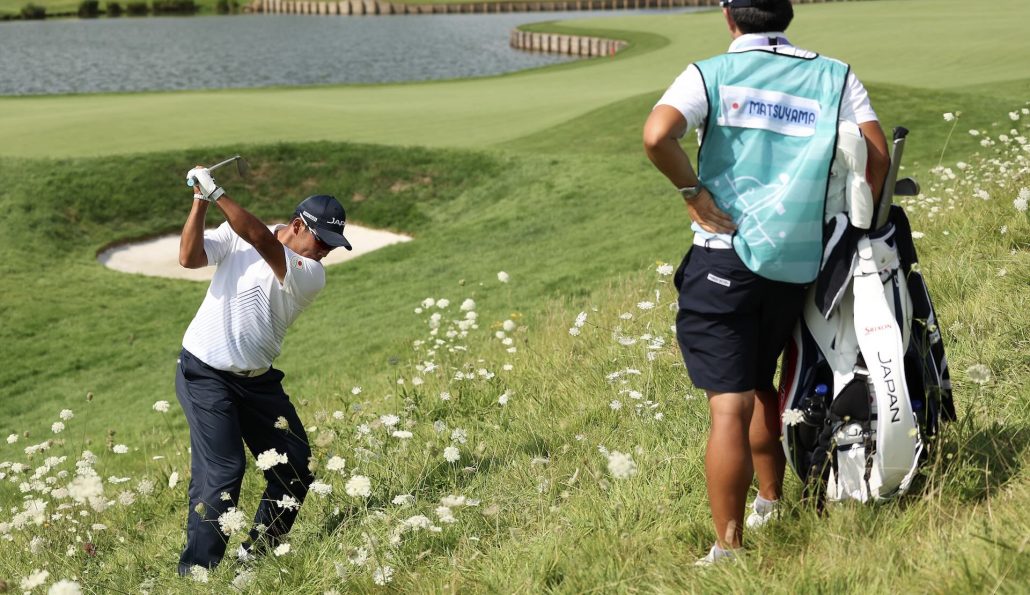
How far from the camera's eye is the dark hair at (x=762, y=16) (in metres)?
3.08

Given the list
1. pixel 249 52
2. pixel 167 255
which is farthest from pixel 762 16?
pixel 249 52

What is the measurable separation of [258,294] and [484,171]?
12.3 metres

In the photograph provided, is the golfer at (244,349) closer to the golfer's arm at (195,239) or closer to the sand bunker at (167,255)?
the golfer's arm at (195,239)

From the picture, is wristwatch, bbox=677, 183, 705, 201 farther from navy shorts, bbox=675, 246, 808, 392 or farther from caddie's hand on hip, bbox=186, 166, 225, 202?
caddie's hand on hip, bbox=186, 166, 225, 202

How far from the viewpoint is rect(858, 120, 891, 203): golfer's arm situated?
3.09m

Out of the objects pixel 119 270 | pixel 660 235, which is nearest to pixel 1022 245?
pixel 660 235

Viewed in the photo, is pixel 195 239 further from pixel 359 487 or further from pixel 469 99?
pixel 469 99

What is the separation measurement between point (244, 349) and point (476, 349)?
3.43m

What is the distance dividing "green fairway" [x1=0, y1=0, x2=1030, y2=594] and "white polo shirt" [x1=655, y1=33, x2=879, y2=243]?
0.95 meters

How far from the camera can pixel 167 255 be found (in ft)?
50.0

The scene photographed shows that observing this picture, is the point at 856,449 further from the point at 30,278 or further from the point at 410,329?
the point at 30,278

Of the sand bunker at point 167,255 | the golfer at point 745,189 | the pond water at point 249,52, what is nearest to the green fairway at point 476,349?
the sand bunker at point 167,255

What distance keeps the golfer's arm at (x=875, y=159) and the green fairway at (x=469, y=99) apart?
16197 mm

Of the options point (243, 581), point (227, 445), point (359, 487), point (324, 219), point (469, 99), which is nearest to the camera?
point (359, 487)
